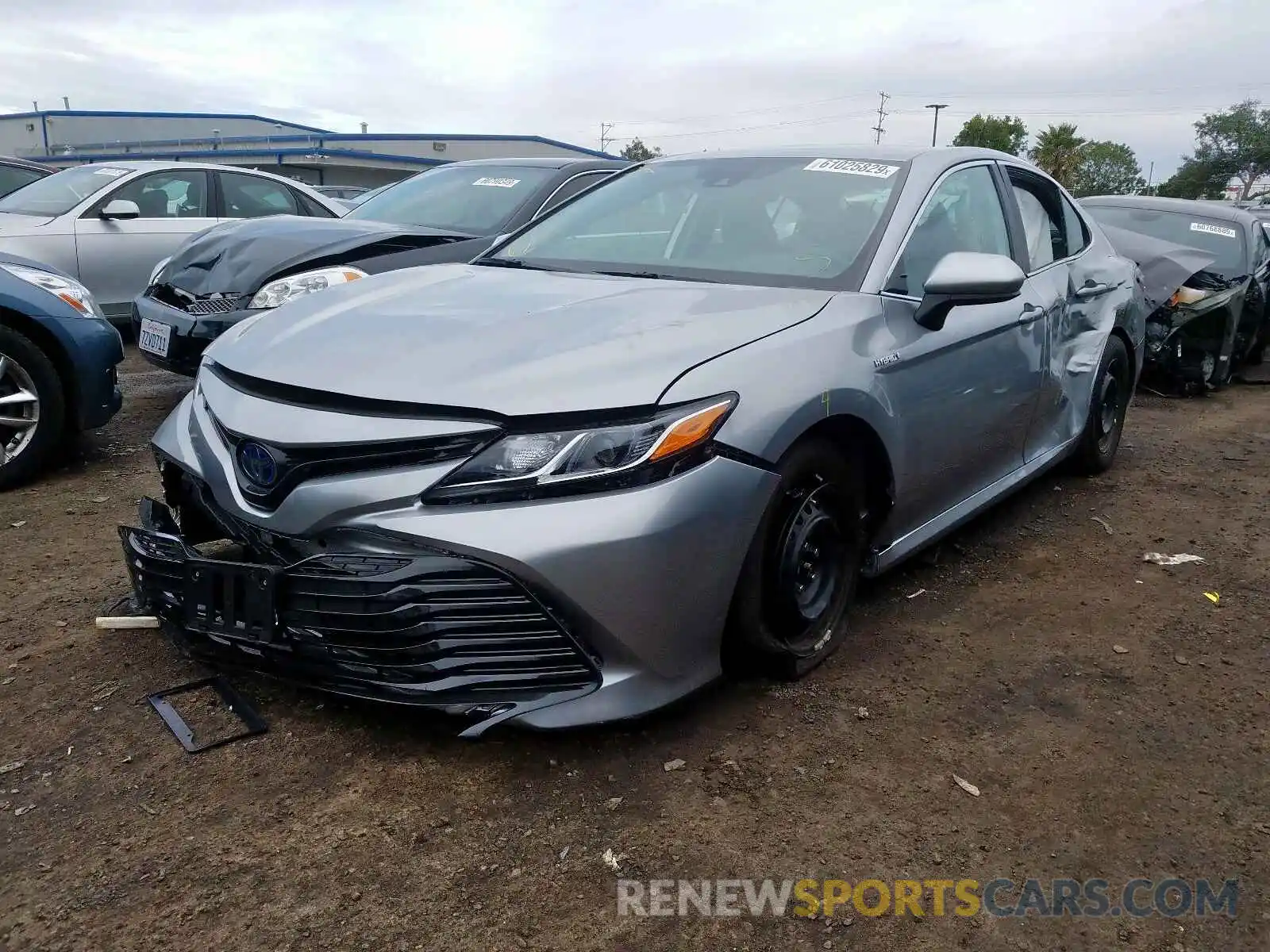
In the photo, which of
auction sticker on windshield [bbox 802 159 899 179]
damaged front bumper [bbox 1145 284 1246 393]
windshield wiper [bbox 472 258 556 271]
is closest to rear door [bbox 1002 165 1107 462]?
auction sticker on windshield [bbox 802 159 899 179]

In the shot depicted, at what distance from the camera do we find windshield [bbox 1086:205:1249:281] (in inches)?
311

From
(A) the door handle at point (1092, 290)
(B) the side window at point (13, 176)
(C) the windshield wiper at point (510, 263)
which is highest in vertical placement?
(B) the side window at point (13, 176)

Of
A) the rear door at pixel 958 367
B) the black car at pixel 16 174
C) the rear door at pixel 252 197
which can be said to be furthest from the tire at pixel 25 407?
the black car at pixel 16 174

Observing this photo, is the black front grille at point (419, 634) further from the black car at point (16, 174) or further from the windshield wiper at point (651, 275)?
the black car at point (16, 174)

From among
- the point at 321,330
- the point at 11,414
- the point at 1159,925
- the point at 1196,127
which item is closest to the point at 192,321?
the point at 11,414

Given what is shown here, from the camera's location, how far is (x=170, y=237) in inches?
305

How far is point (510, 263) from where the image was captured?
3.46m

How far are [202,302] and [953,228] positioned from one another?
11.9 feet

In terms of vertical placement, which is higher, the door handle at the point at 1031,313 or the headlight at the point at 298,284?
the door handle at the point at 1031,313

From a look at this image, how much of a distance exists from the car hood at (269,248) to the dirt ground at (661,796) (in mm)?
2088

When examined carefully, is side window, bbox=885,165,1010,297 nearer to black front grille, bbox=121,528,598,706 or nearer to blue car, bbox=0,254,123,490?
black front grille, bbox=121,528,598,706

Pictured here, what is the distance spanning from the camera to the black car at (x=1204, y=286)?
23.7ft

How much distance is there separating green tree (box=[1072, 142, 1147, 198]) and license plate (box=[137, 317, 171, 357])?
290ft

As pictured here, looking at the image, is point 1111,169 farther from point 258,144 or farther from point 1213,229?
point 1213,229
